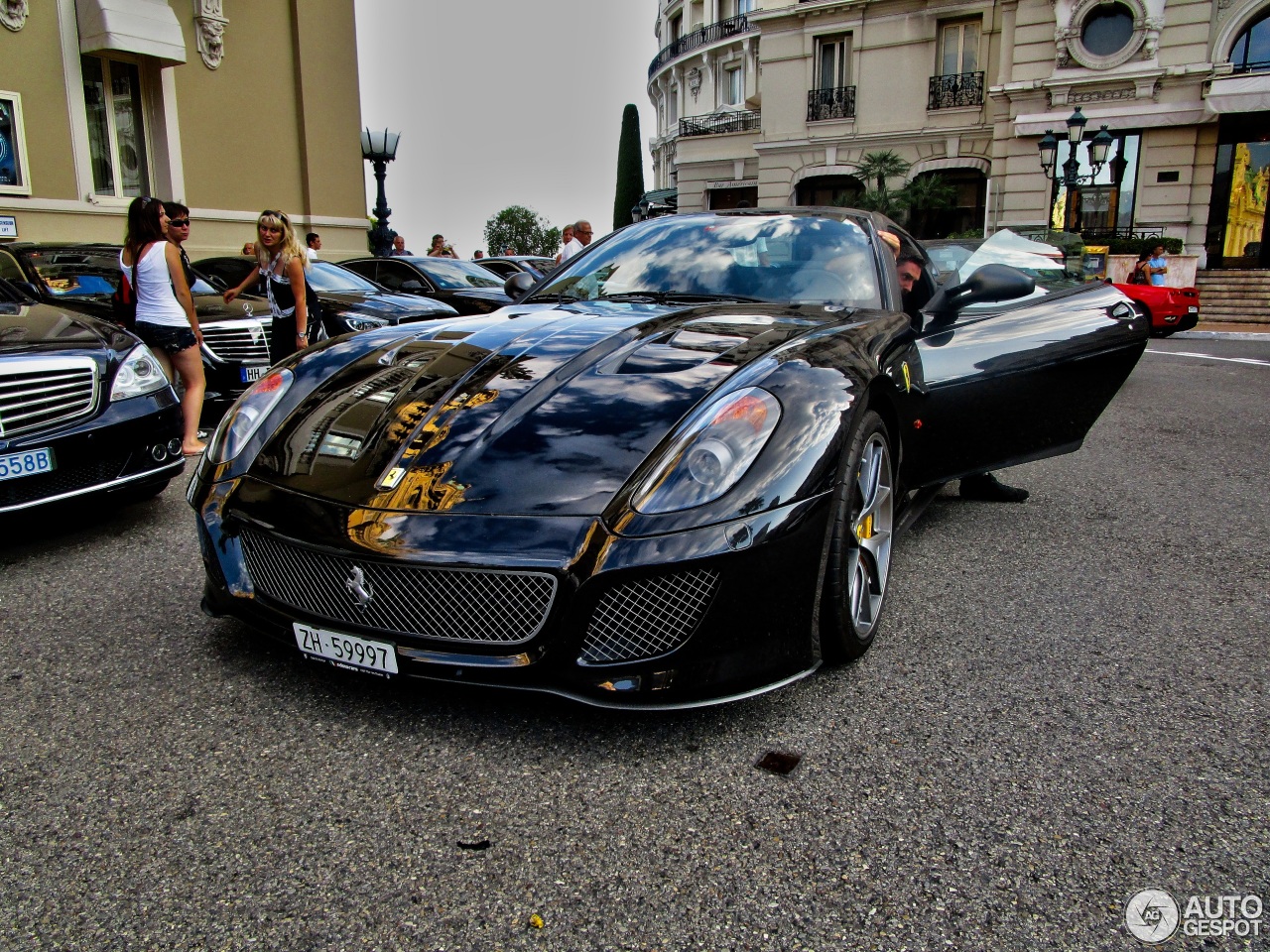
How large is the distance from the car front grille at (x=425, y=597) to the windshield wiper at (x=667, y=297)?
167 cm

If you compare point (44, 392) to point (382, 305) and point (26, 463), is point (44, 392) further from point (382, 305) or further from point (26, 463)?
point (382, 305)

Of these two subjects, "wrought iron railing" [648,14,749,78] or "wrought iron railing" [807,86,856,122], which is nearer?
"wrought iron railing" [807,86,856,122]

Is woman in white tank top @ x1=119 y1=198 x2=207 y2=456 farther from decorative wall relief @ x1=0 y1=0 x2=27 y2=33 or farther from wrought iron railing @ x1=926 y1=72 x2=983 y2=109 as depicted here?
wrought iron railing @ x1=926 y1=72 x2=983 y2=109

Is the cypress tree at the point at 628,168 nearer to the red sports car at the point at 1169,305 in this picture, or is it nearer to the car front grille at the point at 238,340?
the red sports car at the point at 1169,305

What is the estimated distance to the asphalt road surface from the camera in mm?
1683

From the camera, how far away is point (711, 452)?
226 centimetres

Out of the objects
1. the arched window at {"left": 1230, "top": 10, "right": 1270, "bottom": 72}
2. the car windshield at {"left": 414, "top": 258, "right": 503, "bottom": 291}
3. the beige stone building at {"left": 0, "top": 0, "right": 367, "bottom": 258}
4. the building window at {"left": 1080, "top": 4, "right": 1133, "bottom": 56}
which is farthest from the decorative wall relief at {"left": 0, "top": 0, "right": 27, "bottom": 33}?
the arched window at {"left": 1230, "top": 10, "right": 1270, "bottom": 72}

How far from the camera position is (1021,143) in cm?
2742

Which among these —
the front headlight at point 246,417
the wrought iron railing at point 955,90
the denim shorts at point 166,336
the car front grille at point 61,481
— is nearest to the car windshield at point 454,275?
the denim shorts at point 166,336

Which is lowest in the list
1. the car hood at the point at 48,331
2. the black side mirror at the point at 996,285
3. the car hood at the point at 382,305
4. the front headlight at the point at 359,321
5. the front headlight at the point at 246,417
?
the front headlight at the point at 359,321

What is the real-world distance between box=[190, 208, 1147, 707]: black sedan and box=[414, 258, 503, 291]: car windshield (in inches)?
311

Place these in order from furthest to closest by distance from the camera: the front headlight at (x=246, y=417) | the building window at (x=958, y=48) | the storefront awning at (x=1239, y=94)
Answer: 1. the building window at (x=958, y=48)
2. the storefront awning at (x=1239, y=94)
3. the front headlight at (x=246, y=417)

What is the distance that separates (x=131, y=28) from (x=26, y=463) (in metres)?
12.9

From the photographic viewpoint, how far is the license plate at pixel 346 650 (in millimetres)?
2197
